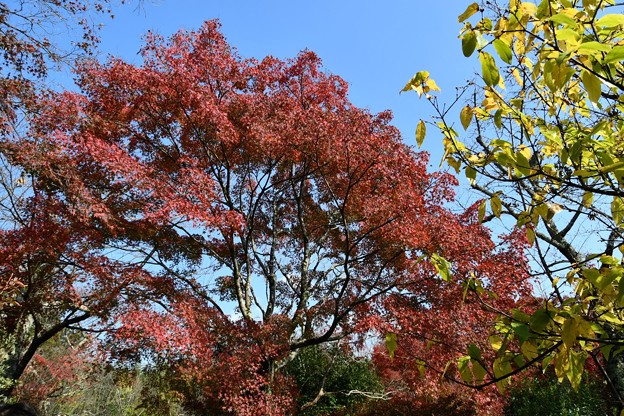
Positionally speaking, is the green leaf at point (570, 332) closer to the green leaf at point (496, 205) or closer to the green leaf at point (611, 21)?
the green leaf at point (496, 205)

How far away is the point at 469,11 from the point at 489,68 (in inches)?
9.5

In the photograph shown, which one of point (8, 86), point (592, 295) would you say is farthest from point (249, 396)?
point (592, 295)

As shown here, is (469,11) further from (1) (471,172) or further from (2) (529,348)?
(2) (529,348)

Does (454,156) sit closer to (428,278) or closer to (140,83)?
(428,278)

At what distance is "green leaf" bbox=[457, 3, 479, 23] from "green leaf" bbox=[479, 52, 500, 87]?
0.19 metres

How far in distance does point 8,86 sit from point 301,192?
6.10 m

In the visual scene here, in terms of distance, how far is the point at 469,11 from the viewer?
136cm

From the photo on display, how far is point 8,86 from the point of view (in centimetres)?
441

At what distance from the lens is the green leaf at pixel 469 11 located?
1.35 metres

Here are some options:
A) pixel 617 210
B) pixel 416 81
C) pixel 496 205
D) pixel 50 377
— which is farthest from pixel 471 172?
pixel 50 377

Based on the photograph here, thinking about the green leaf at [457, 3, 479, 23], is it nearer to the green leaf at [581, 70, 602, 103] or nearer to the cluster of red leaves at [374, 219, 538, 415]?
the green leaf at [581, 70, 602, 103]

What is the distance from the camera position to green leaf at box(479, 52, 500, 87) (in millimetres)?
1244

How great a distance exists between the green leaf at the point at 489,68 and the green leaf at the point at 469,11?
0.19 meters

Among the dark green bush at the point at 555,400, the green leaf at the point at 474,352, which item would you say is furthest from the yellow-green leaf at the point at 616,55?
the dark green bush at the point at 555,400
